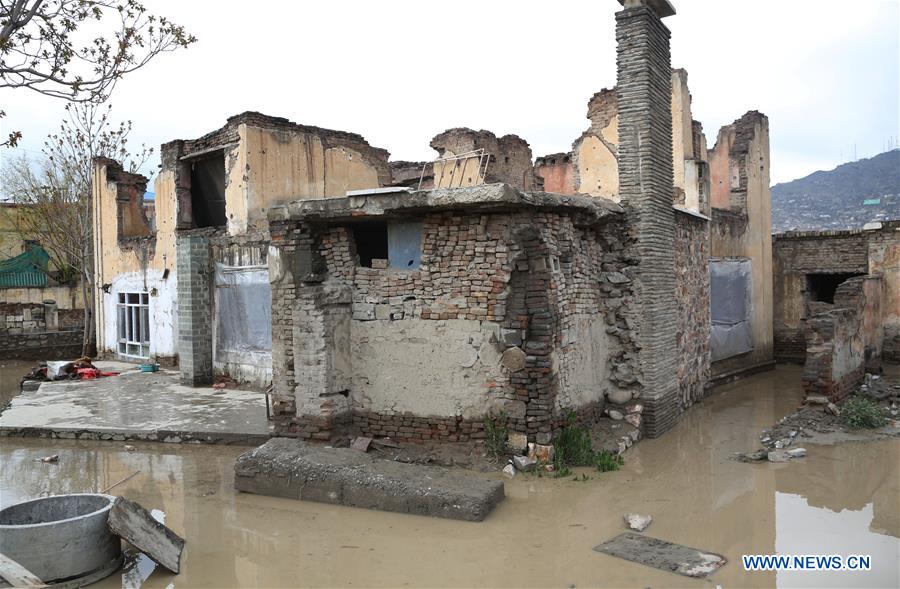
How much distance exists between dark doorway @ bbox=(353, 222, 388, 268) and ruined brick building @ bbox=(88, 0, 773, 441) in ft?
0.09

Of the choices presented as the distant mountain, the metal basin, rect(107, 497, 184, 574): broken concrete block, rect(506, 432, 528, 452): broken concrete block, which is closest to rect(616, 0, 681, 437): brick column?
rect(506, 432, 528, 452): broken concrete block

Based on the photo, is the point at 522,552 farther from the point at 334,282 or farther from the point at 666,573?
the point at 334,282

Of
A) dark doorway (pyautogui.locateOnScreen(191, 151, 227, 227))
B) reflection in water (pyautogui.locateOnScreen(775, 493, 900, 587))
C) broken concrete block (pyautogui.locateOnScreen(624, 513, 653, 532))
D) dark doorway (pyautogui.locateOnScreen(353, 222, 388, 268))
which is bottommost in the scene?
reflection in water (pyautogui.locateOnScreen(775, 493, 900, 587))

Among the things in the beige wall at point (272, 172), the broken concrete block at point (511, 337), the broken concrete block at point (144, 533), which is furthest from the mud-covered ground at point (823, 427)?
the beige wall at point (272, 172)

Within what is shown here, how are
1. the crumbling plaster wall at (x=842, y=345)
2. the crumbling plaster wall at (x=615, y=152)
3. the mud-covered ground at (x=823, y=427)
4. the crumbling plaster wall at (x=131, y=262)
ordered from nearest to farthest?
1. the mud-covered ground at (x=823, y=427)
2. the crumbling plaster wall at (x=842, y=345)
3. the crumbling plaster wall at (x=615, y=152)
4. the crumbling plaster wall at (x=131, y=262)

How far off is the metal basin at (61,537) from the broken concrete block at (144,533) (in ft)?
0.45

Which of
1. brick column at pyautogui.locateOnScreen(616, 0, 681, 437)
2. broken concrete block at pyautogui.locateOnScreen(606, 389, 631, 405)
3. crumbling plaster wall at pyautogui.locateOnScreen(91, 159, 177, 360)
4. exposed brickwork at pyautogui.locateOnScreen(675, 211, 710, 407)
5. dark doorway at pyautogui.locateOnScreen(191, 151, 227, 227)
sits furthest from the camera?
crumbling plaster wall at pyautogui.locateOnScreen(91, 159, 177, 360)

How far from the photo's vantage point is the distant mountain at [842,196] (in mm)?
55594

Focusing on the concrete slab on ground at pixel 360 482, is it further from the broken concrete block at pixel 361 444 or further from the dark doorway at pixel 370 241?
the dark doorway at pixel 370 241

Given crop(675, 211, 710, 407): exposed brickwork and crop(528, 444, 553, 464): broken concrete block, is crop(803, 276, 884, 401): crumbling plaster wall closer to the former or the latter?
crop(675, 211, 710, 407): exposed brickwork

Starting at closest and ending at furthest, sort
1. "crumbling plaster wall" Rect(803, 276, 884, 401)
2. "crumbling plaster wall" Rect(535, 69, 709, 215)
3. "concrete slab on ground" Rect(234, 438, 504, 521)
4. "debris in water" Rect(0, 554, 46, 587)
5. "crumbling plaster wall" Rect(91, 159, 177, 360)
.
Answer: "debris in water" Rect(0, 554, 46, 587) < "concrete slab on ground" Rect(234, 438, 504, 521) < "crumbling plaster wall" Rect(803, 276, 884, 401) < "crumbling plaster wall" Rect(535, 69, 709, 215) < "crumbling plaster wall" Rect(91, 159, 177, 360)

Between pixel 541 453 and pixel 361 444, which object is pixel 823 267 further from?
pixel 361 444

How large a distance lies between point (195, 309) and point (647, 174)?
350 inches

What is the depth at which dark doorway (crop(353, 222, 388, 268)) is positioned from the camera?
8.57 metres
